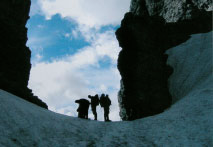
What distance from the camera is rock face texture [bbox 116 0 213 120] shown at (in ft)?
92.2

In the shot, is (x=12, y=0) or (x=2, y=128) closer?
(x=2, y=128)

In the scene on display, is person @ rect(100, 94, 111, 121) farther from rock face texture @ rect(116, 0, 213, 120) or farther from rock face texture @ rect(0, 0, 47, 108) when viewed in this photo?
rock face texture @ rect(0, 0, 47, 108)

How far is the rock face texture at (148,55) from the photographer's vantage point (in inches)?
1107

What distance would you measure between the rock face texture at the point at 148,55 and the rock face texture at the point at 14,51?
1197 centimetres

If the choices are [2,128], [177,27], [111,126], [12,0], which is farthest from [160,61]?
[2,128]

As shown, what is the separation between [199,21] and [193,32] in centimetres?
357

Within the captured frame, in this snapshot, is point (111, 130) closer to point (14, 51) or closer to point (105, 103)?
point (105, 103)

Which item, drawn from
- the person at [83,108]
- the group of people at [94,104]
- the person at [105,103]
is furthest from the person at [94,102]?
the person at [83,108]

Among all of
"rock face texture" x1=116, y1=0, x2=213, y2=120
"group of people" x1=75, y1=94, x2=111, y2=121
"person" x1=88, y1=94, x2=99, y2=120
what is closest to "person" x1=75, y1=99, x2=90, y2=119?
"group of people" x1=75, y1=94, x2=111, y2=121

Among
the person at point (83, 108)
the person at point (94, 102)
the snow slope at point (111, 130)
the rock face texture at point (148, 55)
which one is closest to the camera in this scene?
the snow slope at point (111, 130)

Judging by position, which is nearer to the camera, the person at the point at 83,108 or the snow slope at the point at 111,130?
the snow slope at the point at 111,130

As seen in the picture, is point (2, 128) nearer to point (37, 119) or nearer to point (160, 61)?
point (37, 119)

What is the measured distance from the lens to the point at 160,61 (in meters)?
32.6

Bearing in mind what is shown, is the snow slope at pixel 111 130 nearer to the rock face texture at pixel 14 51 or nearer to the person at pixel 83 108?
the person at pixel 83 108
